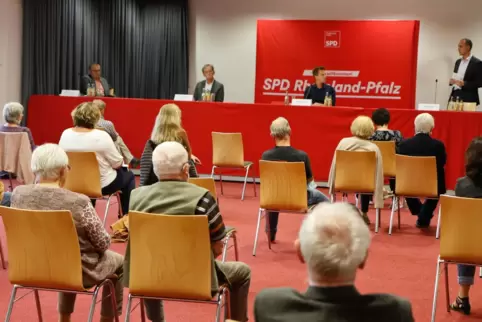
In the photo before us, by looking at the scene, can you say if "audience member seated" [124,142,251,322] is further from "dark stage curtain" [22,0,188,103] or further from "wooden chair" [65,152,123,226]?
"dark stage curtain" [22,0,188,103]

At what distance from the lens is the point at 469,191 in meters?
4.30

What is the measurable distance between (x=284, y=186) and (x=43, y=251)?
2.55 meters

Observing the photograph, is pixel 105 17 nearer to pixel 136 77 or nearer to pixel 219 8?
pixel 136 77

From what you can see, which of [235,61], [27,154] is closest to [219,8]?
[235,61]

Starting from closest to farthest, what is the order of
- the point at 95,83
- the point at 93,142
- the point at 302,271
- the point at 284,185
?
the point at 302,271 → the point at 284,185 → the point at 93,142 → the point at 95,83

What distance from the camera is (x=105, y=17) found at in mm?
12117

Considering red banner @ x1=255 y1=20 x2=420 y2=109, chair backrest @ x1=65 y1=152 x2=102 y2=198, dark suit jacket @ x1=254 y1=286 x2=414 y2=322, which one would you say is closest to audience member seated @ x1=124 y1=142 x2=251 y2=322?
dark suit jacket @ x1=254 y1=286 x2=414 y2=322

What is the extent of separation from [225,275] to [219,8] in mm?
10182

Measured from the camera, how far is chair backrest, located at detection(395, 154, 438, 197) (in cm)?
618

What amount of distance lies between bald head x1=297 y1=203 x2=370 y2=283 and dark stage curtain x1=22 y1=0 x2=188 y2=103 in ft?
30.0

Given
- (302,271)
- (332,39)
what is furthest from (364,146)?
(332,39)

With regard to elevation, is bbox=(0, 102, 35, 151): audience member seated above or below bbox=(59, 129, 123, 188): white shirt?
above

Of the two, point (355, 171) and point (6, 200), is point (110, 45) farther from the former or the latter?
point (6, 200)

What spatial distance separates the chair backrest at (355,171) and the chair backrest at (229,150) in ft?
5.81
